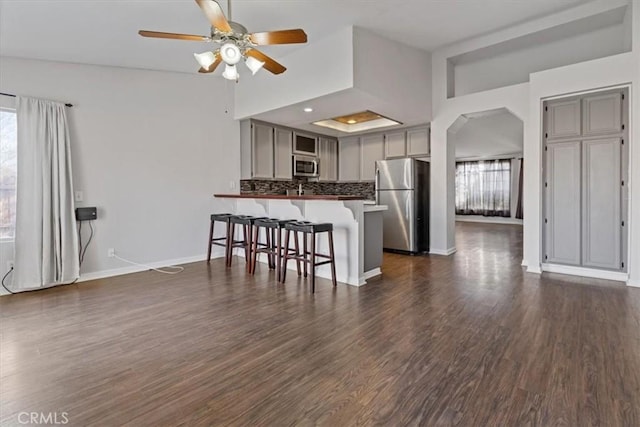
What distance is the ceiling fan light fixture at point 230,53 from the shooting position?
8.99 ft

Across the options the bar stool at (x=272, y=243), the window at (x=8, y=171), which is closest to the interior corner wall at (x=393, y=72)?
the bar stool at (x=272, y=243)

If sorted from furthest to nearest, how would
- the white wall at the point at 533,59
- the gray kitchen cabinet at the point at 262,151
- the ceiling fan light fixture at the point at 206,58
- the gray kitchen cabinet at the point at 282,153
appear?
the gray kitchen cabinet at the point at 282,153
the gray kitchen cabinet at the point at 262,151
the white wall at the point at 533,59
the ceiling fan light fixture at the point at 206,58

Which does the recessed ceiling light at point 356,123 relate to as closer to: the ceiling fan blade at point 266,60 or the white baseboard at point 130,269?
the ceiling fan blade at point 266,60

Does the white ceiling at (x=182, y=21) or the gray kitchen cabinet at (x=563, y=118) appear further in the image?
the gray kitchen cabinet at (x=563, y=118)

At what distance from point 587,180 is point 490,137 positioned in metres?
5.34

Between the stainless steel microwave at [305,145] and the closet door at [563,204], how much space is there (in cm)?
411

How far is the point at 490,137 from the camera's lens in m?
8.98

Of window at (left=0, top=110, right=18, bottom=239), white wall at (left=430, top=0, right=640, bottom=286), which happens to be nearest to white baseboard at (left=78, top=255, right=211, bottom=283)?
window at (left=0, top=110, right=18, bottom=239)

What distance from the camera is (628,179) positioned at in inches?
149

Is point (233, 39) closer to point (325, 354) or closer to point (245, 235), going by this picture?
point (325, 354)

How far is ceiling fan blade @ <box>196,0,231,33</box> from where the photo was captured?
2244 mm

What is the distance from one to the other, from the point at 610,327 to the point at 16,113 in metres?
6.04

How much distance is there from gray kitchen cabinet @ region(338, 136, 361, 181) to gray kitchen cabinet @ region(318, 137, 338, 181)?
96 millimetres

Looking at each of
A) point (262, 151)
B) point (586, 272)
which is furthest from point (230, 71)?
point (586, 272)
